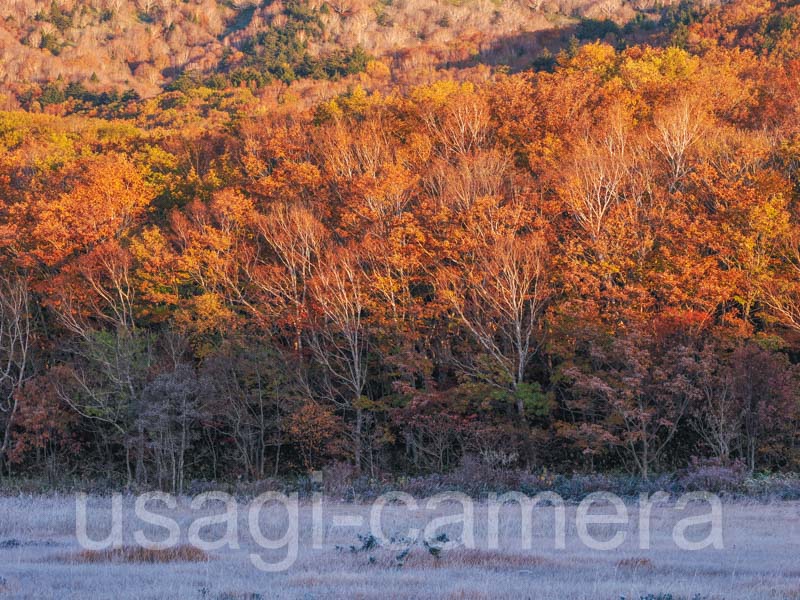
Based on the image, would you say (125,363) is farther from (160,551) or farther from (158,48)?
(158,48)

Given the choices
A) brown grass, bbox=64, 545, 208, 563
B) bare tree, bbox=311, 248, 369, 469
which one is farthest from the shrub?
bare tree, bbox=311, 248, 369, 469

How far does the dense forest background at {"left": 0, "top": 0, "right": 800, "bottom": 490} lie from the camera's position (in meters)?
31.5

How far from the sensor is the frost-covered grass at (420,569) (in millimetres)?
8781

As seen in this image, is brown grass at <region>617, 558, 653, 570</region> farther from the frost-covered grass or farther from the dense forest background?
the dense forest background

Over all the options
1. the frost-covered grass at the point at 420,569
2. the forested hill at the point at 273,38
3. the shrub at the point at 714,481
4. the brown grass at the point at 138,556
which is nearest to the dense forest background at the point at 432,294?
the shrub at the point at 714,481

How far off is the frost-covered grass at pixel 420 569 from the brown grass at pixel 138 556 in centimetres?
11

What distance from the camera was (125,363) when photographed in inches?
1372

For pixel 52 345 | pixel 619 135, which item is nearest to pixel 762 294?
pixel 619 135

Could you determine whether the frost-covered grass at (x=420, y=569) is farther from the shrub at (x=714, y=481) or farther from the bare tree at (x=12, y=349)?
the bare tree at (x=12, y=349)

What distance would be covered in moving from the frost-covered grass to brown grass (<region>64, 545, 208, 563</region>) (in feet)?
0.37

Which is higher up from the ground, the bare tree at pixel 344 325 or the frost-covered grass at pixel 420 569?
the bare tree at pixel 344 325

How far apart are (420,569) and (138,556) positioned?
3436mm

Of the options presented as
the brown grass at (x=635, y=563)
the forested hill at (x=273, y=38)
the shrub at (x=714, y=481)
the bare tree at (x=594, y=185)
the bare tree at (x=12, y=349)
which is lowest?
the shrub at (x=714, y=481)

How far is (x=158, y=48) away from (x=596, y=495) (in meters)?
128
